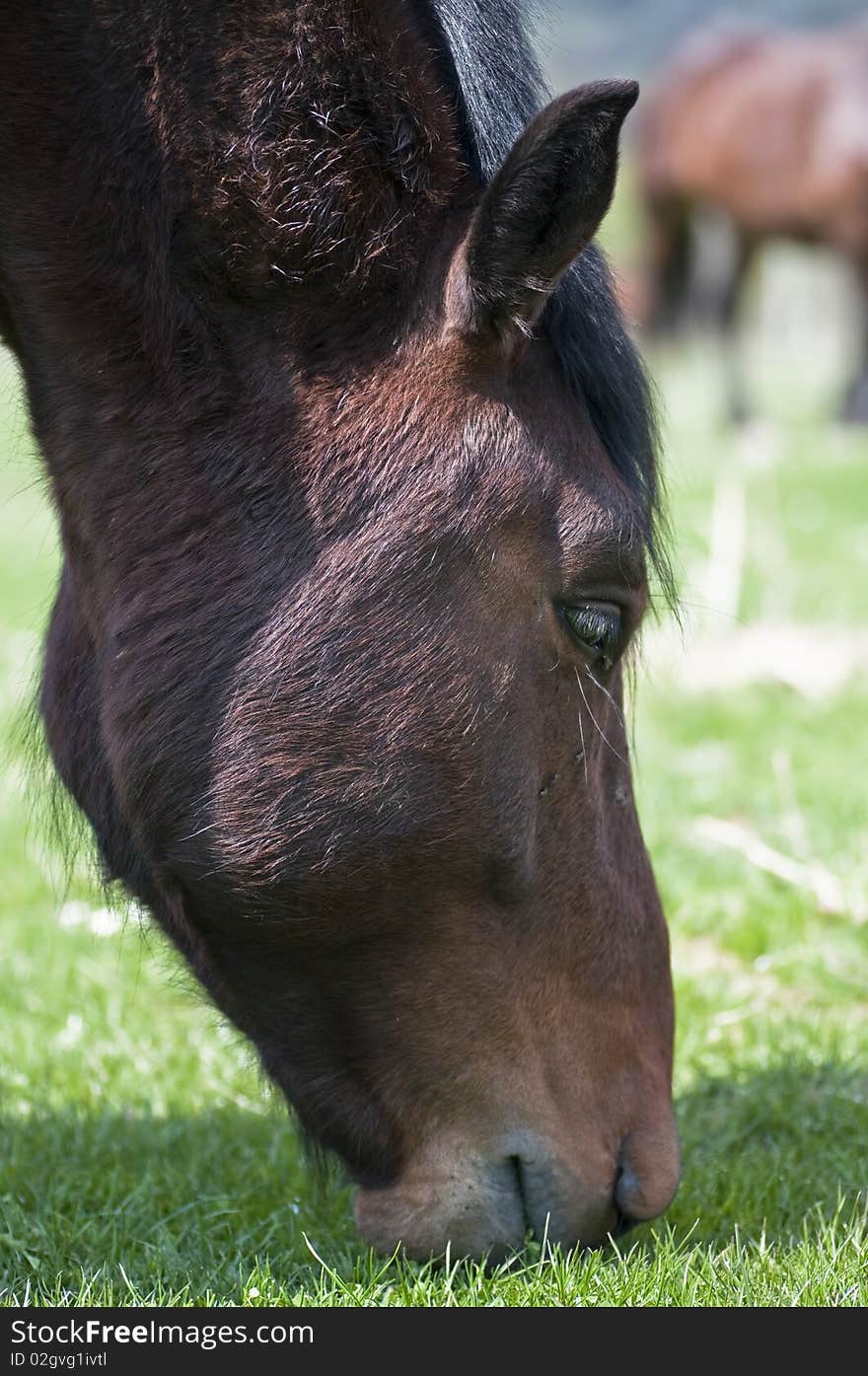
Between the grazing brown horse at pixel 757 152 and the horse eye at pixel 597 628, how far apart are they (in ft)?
48.4

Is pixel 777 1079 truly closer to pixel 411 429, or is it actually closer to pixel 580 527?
pixel 580 527

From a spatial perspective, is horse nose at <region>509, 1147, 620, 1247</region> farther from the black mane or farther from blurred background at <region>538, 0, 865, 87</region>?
blurred background at <region>538, 0, 865, 87</region>

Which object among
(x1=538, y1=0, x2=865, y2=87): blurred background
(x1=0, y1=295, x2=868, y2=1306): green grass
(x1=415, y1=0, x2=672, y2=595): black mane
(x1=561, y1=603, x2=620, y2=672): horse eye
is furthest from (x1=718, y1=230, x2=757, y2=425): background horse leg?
(x1=538, y1=0, x2=865, y2=87): blurred background

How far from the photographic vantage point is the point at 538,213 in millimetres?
2201

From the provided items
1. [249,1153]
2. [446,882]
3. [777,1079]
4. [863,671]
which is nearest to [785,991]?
[777,1079]

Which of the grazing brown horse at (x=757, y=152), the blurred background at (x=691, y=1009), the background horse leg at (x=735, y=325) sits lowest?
the background horse leg at (x=735, y=325)

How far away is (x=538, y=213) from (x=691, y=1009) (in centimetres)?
240

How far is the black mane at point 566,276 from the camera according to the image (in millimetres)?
2377

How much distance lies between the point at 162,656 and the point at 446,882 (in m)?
0.55

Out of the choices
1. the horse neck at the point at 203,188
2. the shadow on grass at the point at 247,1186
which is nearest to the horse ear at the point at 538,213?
the horse neck at the point at 203,188

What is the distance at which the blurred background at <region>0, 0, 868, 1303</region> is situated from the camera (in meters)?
2.74

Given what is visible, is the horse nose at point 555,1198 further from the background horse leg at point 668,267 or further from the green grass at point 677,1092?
the background horse leg at point 668,267

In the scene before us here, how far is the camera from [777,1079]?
3.51 meters

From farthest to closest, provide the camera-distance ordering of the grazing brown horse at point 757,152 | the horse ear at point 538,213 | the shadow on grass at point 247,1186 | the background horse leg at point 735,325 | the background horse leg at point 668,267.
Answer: the background horse leg at point 668,267
the background horse leg at point 735,325
the grazing brown horse at point 757,152
the shadow on grass at point 247,1186
the horse ear at point 538,213
